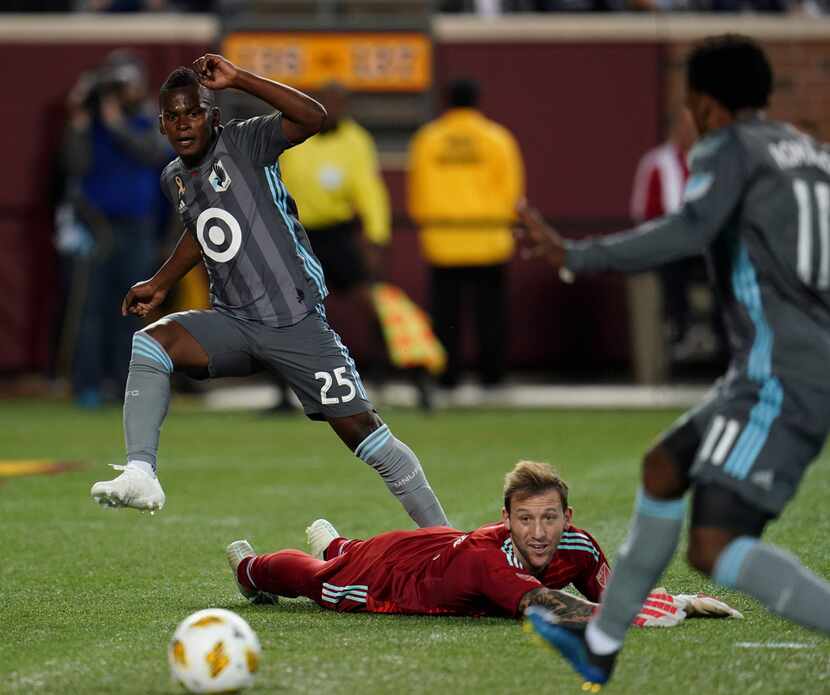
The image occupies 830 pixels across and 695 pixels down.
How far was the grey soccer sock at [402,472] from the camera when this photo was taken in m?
6.46

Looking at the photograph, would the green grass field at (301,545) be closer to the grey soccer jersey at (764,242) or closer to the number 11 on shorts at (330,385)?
the number 11 on shorts at (330,385)

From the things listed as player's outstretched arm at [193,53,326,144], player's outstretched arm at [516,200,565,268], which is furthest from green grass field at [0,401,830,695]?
player's outstretched arm at [193,53,326,144]

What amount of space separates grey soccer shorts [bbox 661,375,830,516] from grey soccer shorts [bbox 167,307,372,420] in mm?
2149

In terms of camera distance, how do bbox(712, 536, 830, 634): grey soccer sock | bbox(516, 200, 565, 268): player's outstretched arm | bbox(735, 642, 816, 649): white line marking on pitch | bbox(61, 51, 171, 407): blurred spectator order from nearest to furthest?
bbox(712, 536, 830, 634): grey soccer sock, bbox(516, 200, 565, 268): player's outstretched arm, bbox(735, 642, 816, 649): white line marking on pitch, bbox(61, 51, 171, 407): blurred spectator

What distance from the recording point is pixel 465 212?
1455 cm

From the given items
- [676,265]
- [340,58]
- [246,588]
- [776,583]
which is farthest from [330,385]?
[340,58]

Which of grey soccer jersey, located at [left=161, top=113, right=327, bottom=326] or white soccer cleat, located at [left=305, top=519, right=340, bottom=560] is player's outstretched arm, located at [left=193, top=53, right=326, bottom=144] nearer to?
grey soccer jersey, located at [left=161, top=113, right=327, bottom=326]

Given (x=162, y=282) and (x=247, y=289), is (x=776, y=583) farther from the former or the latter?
(x=162, y=282)

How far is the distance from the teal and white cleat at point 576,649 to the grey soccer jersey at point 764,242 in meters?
0.78

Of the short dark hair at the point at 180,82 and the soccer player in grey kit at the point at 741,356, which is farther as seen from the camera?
the short dark hair at the point at 180,82

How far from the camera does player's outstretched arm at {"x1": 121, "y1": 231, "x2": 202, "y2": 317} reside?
20.7 ft

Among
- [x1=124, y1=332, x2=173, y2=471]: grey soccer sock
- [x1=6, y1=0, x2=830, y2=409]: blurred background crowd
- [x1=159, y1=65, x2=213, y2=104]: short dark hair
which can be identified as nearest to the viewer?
[x1=124, y1=332, x2=173, y2=471]: grey soccer sock

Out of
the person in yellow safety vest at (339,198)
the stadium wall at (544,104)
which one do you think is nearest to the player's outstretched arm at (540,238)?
the person in yellow safety vest at (339,198)

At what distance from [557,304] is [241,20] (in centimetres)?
401
